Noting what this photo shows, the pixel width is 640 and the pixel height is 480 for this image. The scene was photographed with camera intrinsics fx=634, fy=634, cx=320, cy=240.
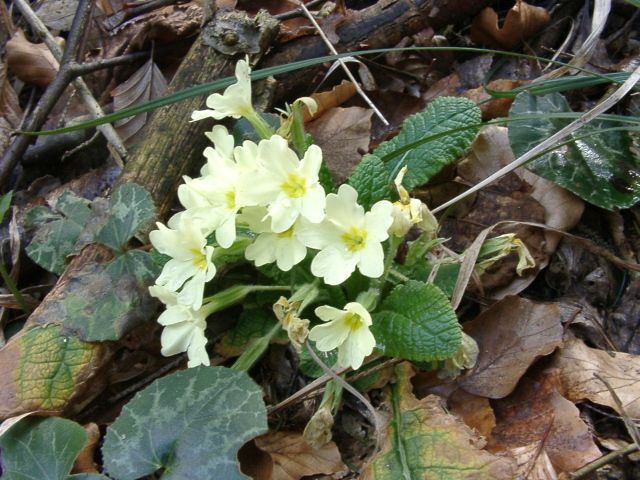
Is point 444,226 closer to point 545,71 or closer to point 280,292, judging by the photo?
point 280,292

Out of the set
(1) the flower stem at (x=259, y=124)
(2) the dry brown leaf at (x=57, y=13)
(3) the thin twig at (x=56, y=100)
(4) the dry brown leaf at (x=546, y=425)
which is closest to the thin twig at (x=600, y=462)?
(4) the dry brown leaf at (x=546, y=425)

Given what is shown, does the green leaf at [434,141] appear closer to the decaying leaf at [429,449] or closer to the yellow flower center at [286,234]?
the yellow flower center at [286,234]

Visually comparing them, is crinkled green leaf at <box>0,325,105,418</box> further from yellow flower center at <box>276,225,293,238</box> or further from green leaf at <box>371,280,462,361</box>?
green leaf at <box>371,280,462,361</box>

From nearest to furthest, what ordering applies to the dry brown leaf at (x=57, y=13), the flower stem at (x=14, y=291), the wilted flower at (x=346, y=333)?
the wilted flower at (x=346, y=333)
the flower stem at (x=14, y=291)
the dry brown leaf at (x=57, y=13)

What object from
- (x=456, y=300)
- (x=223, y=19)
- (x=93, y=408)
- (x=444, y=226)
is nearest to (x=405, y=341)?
(x=456, y=300)

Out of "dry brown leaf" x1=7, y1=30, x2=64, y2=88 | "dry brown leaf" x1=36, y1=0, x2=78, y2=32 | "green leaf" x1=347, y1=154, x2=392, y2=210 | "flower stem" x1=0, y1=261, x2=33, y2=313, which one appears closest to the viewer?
"green leaf" x1=347, y1=154, x2=392, y2=210

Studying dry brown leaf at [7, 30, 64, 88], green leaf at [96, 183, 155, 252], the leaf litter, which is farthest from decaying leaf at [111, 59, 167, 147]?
green leaf at [96, 183, 155, 252]
